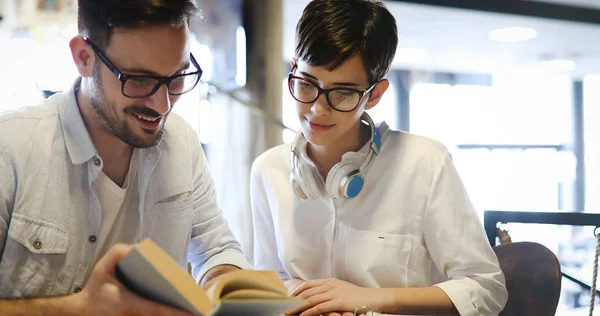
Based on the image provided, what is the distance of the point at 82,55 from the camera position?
1.24 meters

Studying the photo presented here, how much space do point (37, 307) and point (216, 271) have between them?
1.40 ft

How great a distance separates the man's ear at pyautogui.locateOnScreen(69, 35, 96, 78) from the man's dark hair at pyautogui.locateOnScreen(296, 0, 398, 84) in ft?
1.53

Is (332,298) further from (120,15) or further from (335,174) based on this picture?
(120,15)

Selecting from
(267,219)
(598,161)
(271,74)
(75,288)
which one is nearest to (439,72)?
(598,161)

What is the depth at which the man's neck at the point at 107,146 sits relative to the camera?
1325 mm

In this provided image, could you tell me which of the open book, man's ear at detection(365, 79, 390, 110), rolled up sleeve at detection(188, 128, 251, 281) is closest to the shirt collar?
rolled up sleeve at detection(188, 128, 251, 281)

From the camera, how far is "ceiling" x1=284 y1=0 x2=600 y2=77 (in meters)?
4.35

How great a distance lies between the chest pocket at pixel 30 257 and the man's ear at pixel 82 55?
1.11ft

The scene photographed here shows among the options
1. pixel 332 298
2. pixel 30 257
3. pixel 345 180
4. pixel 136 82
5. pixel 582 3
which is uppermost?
pixel 582 3

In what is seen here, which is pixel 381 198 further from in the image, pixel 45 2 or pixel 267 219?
pixel 45 2

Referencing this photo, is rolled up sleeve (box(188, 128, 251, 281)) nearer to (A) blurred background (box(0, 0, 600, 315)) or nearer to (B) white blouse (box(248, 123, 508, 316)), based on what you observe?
(B) white blouse (box(248, 123, 508, 316))

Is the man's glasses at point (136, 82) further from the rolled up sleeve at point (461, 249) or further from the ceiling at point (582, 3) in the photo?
the ceiling at point (582, 3)

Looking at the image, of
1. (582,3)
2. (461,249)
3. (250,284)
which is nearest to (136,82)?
(250,284)

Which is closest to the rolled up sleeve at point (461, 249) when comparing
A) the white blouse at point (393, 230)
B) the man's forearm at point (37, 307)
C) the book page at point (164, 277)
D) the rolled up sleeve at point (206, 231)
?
the white blouse at point (393, 230)
